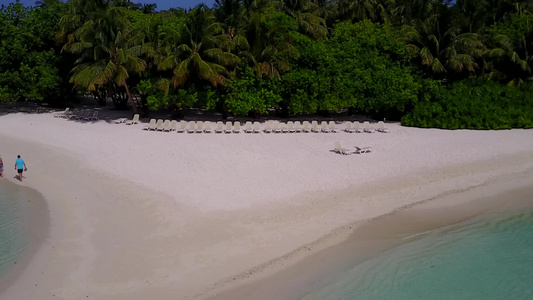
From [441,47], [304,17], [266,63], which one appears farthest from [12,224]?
[441,47]

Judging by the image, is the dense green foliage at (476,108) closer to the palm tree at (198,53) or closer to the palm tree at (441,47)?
the palm tree at (441,47)

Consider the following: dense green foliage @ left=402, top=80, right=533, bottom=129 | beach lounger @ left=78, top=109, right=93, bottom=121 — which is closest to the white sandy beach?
dense green foliage @ left=402, top=80, right=533, bottom=129

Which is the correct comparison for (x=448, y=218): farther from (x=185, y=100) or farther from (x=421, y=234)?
(x=185, y=100)

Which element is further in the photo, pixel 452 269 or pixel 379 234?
pixel 379 234

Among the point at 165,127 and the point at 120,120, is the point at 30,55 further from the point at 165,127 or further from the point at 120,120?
the point at 165,127

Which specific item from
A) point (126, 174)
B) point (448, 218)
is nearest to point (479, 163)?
point (448, 218)

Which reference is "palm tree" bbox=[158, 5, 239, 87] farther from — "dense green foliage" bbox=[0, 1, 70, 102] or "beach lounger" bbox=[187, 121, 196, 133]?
"dense green foliage" bbox=[0, 1, 70, 102]
